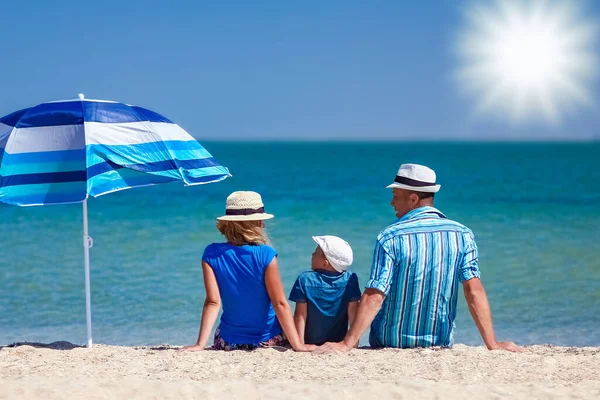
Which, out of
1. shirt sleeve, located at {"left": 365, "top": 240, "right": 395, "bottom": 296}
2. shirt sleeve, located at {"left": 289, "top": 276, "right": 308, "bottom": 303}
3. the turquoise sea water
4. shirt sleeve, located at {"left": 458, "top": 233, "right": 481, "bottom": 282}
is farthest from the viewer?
the turquoise sea water

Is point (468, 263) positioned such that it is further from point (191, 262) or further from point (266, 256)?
point (191, 262)

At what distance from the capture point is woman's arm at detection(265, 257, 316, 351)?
14.4 feet

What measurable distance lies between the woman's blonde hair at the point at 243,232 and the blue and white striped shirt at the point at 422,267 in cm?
68

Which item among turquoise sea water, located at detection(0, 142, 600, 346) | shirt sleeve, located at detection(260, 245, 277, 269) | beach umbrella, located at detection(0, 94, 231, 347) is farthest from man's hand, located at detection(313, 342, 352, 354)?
turquoise sea water, located at detection(0, 142, 600, 346)

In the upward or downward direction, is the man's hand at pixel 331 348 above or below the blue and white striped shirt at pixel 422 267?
below

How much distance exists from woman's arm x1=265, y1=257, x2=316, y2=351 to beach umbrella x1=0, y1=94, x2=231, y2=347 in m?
0.75

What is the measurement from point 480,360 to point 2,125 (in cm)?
→ 310

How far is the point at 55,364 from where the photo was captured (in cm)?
440

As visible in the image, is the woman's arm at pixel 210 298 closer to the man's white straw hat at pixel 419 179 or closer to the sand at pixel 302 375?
the sand at pixel 302 375

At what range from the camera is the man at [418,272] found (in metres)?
4.30

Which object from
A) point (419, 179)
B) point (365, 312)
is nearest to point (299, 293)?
point (365, 312)

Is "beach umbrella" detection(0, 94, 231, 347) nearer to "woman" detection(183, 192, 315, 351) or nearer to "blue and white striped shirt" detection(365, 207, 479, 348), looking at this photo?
"woman" detection(183, 192, 315, 351)

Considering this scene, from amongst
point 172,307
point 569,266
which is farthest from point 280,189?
point 172,307

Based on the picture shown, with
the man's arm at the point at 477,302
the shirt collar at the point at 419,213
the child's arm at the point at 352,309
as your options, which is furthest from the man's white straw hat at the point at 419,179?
the child's arm at the point at 352,309
